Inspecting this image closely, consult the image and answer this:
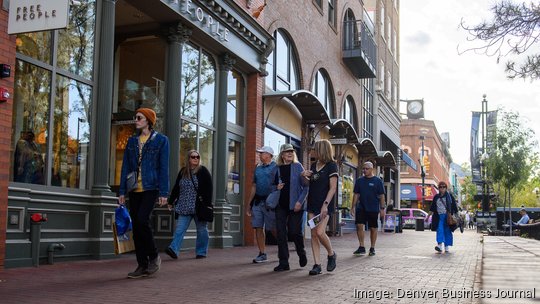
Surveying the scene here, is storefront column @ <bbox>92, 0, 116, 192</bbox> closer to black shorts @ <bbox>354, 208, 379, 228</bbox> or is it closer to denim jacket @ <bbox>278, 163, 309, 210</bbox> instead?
denim jacket @ <bbox>278, 163, 309, 210</bbox>

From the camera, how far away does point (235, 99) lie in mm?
14539

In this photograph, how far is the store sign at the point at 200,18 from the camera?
1094cm

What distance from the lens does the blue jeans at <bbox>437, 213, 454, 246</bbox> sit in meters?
12.5

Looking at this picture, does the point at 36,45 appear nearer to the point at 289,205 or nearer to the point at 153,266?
the point at 153,266

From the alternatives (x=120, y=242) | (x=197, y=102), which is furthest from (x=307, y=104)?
(x=120, y=242)

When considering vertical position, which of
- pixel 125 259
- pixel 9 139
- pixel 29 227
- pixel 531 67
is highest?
pixel 531 67

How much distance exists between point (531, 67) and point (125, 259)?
657 cm

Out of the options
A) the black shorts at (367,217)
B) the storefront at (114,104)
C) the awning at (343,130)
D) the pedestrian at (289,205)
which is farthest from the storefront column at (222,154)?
the awning at (343,130)

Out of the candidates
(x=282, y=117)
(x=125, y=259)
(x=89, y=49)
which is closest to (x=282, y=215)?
(x=125, y=259)

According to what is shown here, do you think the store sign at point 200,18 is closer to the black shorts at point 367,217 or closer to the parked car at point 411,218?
the black shorts at point 367,217

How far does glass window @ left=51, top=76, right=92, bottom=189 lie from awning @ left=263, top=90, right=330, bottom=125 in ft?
22.0

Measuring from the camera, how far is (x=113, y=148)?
462 inches

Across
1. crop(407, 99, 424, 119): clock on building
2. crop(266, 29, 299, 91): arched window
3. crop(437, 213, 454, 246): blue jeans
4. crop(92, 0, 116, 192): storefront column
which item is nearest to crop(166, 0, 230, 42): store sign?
crop(92, 0, 116, 192): storefront column

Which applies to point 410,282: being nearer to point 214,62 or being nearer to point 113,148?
point 113,148
